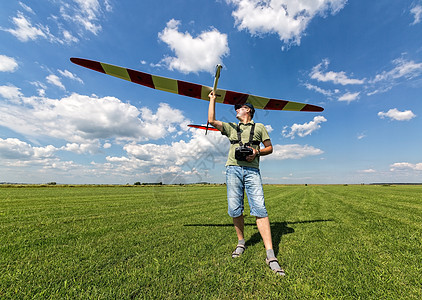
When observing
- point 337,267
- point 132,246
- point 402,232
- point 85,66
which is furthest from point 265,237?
point 85,66

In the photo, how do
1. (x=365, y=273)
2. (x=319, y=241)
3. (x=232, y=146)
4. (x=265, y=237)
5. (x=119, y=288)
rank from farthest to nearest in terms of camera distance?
(x=319, y=241) < (x=232, y=146) < (x=265, y=237) < (x=365, y=273) < (x=119, y=288)

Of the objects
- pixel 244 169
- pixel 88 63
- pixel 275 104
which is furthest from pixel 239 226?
pixel 88 63

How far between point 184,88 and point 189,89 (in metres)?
0.14

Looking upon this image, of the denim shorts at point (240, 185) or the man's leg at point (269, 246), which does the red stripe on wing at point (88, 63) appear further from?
the man's leg at point (269, 246)

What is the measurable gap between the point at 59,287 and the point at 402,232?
670cm

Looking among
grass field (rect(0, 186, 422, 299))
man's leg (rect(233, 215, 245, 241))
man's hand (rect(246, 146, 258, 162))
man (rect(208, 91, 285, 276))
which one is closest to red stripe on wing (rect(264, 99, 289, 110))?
man (rect(208, 91, 285, 276))

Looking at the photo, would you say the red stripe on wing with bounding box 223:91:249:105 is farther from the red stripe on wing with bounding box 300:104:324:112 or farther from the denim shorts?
the denim shorts

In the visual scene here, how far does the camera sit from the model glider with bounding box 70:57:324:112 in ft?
14.7

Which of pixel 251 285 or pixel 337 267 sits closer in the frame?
pixel 251 285

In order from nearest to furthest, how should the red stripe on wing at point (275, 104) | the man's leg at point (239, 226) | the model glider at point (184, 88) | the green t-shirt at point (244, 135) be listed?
A: the green t-shirt at point (244, 135) < the man's leg at point (239, 226) < the model glider at point (184, 88) < the red stripe on wing at point (275, 104)

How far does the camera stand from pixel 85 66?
177 inches

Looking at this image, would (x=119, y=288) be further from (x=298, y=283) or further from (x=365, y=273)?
(x=365, y=273)

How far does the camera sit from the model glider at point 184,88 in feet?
14.7

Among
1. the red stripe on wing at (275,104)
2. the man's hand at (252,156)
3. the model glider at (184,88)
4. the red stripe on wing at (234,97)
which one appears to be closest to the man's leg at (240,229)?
the man's hand at (252,156)
